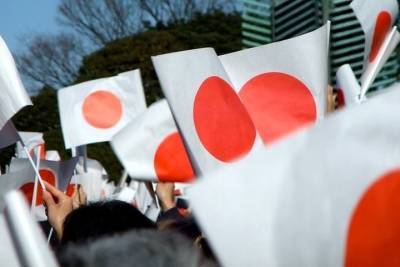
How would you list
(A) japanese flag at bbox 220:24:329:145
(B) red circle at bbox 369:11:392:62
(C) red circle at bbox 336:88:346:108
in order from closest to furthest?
(A) japanese flag at bbox 220:24:329:145
(C) red circle at bbox 336:88:346:108
(B) red circle at bbox 369:11:392:62

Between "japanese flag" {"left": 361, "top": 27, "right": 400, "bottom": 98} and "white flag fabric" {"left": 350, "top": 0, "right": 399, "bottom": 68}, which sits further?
"white flag fabric" {"left": 350, "top": 0, "right": 399, "bottom": 68}

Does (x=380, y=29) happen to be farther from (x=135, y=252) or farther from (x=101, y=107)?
(x=135, y=252)

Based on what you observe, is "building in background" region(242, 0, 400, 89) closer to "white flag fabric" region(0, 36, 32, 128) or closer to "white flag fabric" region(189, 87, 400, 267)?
"white flag fabric" region(0, 36, 32, 128)

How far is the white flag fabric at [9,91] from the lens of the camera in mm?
3400

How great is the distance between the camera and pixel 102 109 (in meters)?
6.26

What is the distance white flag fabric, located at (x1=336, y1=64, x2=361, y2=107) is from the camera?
170 inches

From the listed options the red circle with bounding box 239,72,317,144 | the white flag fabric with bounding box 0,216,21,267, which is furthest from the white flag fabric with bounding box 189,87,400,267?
the red circle with bounding box 239,72,317,144

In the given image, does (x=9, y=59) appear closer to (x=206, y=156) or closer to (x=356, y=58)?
(x=206, y=156)

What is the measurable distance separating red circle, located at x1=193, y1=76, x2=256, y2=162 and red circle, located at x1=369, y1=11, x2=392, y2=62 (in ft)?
6.67

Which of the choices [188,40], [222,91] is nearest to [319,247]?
[222,91]

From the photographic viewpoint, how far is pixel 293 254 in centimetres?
143

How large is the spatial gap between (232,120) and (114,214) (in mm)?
983

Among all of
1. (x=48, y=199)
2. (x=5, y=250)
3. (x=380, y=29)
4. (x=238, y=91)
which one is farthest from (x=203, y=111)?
(x=380, y=29)

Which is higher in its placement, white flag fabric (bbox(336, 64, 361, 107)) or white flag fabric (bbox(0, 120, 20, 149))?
white flag fabric (bbox(0, 120, 20, 149))
